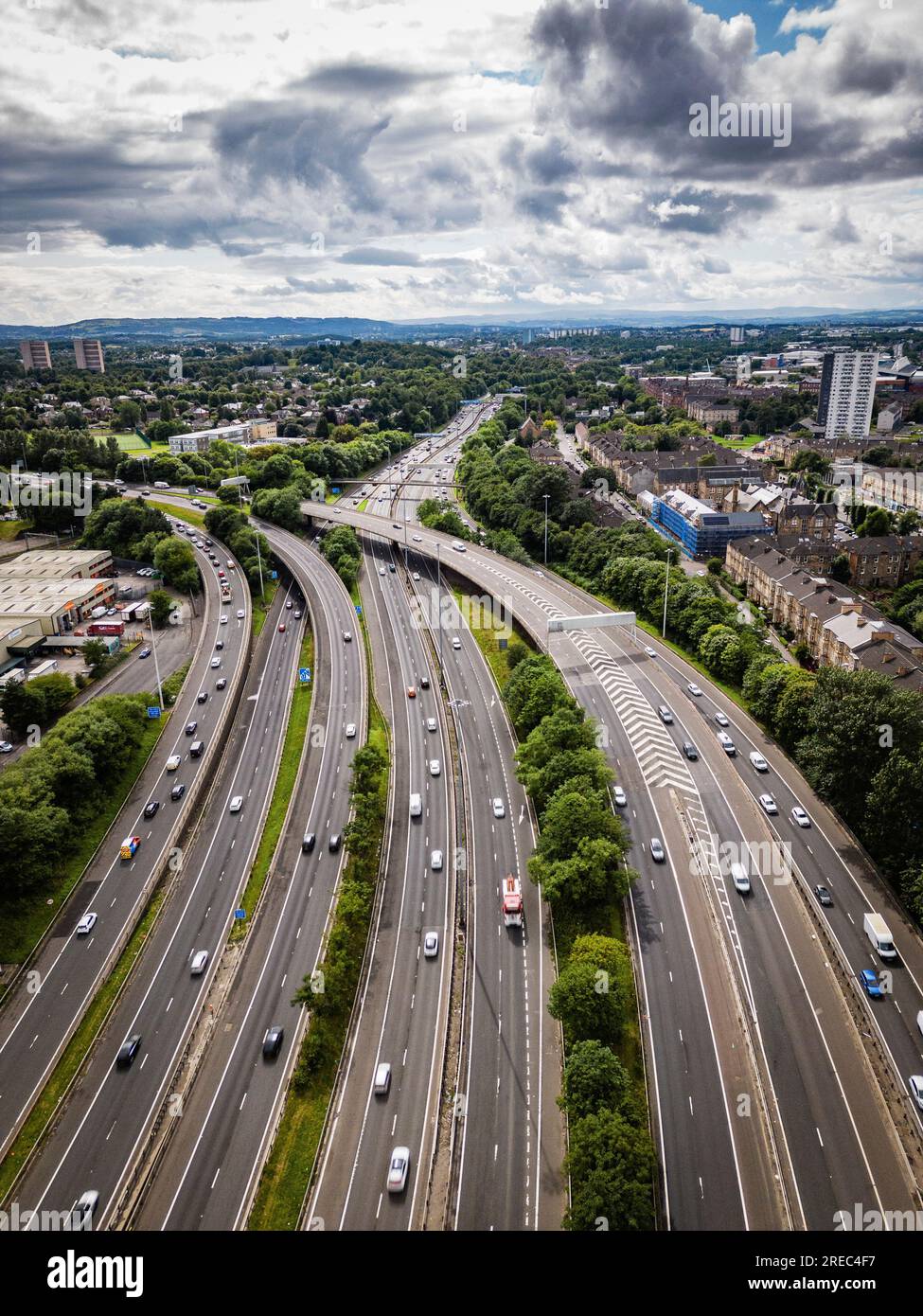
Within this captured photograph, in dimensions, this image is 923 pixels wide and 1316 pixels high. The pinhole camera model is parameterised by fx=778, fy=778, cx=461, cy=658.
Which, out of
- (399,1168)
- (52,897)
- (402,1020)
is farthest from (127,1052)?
(399,1168)

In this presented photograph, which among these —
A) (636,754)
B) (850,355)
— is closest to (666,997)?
(636,754)

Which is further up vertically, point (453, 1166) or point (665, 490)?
point (665, 490)

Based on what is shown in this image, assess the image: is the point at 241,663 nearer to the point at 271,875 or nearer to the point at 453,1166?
the point at 271,875

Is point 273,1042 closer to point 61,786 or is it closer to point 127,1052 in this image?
point 127,1052

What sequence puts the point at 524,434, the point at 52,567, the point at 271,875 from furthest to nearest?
the point at 524,434
the point at 52,567
the point at 271,875

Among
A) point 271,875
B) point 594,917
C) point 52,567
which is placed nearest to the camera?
point 594,917

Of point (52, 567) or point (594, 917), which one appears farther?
point (52, 567)

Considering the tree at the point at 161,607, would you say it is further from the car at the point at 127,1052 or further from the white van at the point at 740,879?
the white van at the point at 740,879

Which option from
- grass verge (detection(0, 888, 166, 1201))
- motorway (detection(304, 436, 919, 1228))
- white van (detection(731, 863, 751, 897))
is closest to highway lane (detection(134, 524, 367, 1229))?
grass verge (detection(0, 888, 166, 1201))
